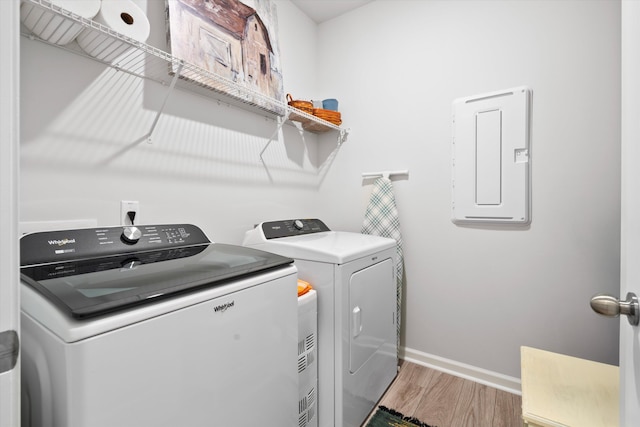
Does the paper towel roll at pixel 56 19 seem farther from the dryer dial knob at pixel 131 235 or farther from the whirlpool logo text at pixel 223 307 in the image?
the whirlpool logo text at pixel 223 307

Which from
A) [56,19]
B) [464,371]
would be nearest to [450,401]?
[464,371]

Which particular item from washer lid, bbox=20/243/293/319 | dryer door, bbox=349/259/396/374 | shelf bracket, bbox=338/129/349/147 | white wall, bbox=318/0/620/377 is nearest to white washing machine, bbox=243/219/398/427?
dryer door, bbox=349/259/396/374

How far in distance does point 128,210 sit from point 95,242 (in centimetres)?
29

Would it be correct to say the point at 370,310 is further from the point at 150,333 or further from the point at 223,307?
the point at 150,333

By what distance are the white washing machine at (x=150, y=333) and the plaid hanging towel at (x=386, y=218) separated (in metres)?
1.19

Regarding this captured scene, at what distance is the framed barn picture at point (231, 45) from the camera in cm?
150

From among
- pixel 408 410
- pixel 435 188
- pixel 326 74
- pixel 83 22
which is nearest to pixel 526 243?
pixel 435 188

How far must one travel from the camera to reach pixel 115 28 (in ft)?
3.67

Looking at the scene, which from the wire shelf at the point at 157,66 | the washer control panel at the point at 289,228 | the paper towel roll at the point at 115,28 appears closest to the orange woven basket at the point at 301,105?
the wire shelf at the point at 157,66

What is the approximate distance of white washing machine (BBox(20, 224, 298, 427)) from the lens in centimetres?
63

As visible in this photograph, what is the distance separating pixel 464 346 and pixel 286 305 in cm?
158

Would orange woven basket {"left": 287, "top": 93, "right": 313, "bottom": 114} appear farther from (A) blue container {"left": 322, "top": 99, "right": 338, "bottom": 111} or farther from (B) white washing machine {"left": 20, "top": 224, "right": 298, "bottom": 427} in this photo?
(B) white washing machine {"left": 20, "top": 224, "right": 298, "bottom": 427}

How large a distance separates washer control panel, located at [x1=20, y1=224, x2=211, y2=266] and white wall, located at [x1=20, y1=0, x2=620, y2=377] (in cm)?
17

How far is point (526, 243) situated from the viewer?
185cm
